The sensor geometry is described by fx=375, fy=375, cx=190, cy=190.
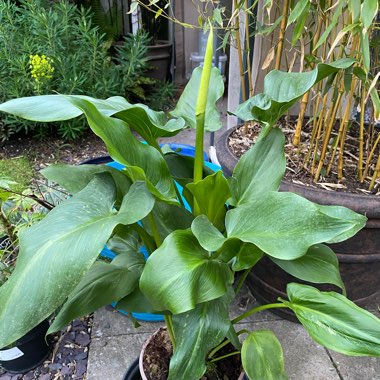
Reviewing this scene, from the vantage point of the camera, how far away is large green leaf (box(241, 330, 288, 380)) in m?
0.74

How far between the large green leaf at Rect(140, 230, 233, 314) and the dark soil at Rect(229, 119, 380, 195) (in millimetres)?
613

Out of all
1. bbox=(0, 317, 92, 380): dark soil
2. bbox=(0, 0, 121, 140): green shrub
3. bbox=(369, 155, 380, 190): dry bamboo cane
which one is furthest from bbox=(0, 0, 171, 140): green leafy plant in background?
bbox=(369, 155, 380, 190): dry bamboo cane

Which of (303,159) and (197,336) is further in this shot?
(303,159)

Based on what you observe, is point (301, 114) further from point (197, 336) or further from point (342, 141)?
point (197, 336)

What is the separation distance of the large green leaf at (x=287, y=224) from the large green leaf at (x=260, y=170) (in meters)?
0.14

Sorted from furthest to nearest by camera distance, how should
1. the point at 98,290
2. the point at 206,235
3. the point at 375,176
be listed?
the point at 375,176
the point at 98,290
the point at 206,235

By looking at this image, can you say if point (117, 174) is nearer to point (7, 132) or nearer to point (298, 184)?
point (298, 184)

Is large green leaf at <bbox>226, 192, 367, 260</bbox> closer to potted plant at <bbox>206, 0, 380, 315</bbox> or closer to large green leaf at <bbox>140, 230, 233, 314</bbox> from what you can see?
large green leaf at <bbox>140, 230, 233, 314</bbox>

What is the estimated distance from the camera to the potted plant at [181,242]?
0.55 m

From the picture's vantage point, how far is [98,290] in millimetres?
746

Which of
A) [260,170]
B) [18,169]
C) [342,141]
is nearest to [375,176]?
[342,141]

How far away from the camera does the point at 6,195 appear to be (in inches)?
34.3

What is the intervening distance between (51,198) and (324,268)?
93 cm

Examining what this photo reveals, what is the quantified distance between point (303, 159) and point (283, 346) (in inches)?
25.2
